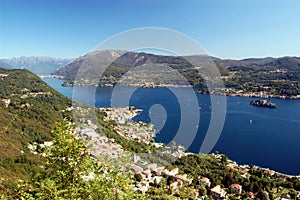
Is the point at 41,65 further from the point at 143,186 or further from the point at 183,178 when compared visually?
the point at 143,186

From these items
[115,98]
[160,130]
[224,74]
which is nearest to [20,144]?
[160,130]

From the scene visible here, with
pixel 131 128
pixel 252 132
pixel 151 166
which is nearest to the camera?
pixel 151 166

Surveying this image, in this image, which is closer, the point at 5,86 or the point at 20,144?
the point at 20,144

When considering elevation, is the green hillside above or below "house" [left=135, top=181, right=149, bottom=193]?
above

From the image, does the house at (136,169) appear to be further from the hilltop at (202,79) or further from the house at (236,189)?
the hilltop at (202,79)

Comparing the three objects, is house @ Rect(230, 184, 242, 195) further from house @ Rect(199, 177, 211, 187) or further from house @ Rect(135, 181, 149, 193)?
house @ Rect(135, 181, 149, 193)

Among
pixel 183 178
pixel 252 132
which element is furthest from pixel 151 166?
pixel 252 132

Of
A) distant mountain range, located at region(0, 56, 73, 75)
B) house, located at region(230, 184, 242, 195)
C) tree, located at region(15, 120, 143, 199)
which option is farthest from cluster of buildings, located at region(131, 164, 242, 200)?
distant mountain range, located at region(0, 56, 73, 75)

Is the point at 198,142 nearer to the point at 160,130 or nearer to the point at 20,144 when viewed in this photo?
the point at 160,130

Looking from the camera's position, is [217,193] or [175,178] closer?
[217,193]
